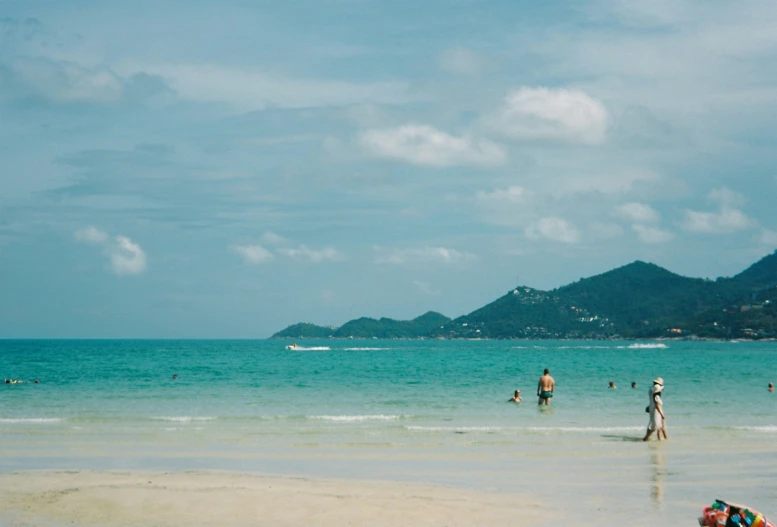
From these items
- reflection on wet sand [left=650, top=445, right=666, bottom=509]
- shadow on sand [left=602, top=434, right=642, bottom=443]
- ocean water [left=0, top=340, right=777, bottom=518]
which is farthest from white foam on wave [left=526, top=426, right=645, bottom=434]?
reflection on wet sand [left=650, top=445, right=666, bottom=509]

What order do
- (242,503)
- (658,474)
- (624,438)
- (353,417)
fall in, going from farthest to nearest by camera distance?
1. (353,417)
2. (624,438)
3. (658,474)
4. (242,503)

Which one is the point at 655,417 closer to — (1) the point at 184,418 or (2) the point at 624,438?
(2) the point at 624,438

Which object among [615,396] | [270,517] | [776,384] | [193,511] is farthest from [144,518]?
[776,384]

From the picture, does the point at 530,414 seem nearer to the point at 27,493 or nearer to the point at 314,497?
the point at 314,497

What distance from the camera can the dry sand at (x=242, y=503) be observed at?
13.6 meters

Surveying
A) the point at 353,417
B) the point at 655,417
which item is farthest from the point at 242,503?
the point at 353,417

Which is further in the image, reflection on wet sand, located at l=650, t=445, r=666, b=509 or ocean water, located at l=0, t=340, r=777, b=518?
ocean water, located at l=0, t=340, r=777, b=518

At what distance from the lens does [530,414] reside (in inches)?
1198

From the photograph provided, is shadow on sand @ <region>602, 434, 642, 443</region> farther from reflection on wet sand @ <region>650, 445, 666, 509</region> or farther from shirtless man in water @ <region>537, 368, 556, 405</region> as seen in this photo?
shirtless man in water @ <region>537, 368, 556, 405</region>

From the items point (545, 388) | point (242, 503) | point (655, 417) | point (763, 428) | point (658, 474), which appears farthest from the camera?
point (545, 388)

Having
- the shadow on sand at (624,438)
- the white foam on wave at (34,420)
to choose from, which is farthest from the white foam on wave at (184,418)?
the shadow on sand at (624,438)

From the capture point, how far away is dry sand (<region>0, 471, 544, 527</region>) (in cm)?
1365

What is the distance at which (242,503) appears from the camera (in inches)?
587

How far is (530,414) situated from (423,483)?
14328 millimetres
